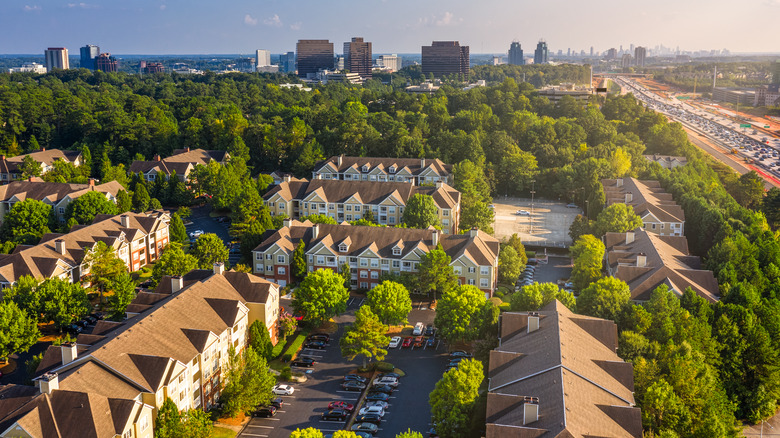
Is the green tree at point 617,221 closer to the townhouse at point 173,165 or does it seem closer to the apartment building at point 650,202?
the apartment building at point 650,202

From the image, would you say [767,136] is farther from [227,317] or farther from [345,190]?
[227,317]

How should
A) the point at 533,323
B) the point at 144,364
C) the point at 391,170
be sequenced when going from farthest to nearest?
the point at 391,170 → the point at 533,323 → the point at 144,364

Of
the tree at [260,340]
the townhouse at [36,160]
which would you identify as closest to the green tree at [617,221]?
the tree at [260,340]

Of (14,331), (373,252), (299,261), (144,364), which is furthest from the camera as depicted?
(373,252)

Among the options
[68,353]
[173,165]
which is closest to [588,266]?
[68,353]

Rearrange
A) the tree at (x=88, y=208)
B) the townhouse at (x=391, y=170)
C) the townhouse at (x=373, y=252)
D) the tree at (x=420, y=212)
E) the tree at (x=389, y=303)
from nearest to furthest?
the tree at (x=389, y=303) < the townhouse at (x=373, y=252) < the tree at (x=420, y=212) < the tree at (x=88, y=208) < the townhouse at (x=391, y=170)

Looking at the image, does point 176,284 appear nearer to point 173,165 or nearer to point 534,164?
point 173,165

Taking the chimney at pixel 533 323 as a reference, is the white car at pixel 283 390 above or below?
below
